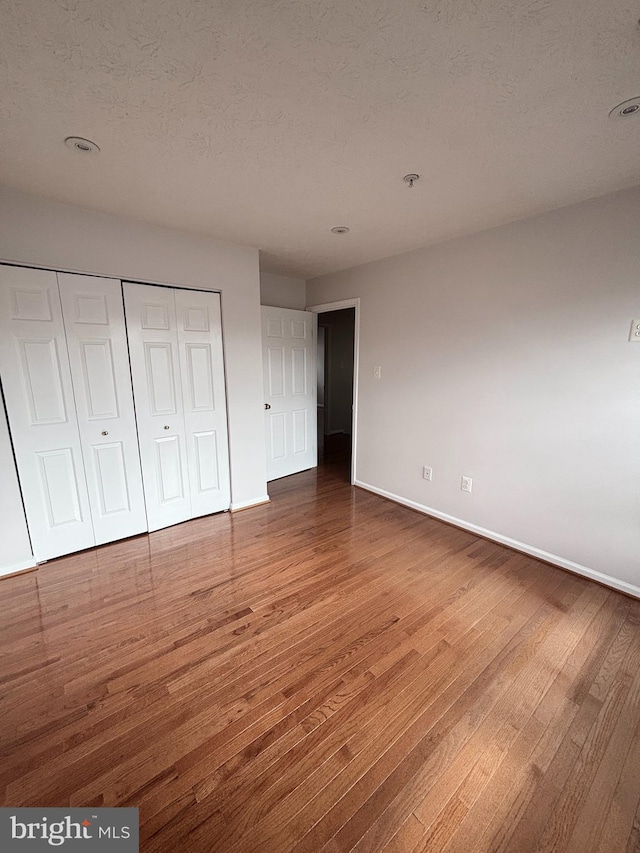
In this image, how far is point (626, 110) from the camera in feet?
4.36

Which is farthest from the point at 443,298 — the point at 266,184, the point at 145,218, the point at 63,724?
the point at 63,724

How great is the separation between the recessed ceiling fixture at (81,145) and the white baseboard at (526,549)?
3384 mm

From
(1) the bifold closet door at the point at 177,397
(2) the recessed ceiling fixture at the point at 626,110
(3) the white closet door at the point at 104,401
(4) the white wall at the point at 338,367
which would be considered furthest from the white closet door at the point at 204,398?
(4) the white wall at the point at 338,367

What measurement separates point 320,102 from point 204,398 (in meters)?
2.19

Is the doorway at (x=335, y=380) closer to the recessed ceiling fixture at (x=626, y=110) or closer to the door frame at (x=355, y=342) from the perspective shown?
the door frame at (x=355, y=342)

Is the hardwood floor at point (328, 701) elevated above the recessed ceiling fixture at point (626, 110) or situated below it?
below

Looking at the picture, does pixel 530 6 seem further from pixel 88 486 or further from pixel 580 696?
pixel 88 486

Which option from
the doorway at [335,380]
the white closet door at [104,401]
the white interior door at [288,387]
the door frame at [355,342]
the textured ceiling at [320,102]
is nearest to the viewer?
the textured ceiling at [320,102]

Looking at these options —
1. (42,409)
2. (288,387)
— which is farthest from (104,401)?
(288,387)

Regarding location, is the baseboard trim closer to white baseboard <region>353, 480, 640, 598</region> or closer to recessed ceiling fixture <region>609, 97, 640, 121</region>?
white baseboard <region>353, 480, 640, 598</region>

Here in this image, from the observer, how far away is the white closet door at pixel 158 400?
8.39 ft

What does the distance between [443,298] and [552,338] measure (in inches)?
36.9

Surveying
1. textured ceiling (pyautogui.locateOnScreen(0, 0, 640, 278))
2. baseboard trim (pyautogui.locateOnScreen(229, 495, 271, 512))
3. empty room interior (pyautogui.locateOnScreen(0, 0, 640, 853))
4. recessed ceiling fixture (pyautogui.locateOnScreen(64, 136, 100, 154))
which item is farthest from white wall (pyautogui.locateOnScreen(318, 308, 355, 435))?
recessed ceiling fixture (pyautogui.locateOnScreen(64, 136, 100, 154))

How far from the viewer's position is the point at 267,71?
117cm
